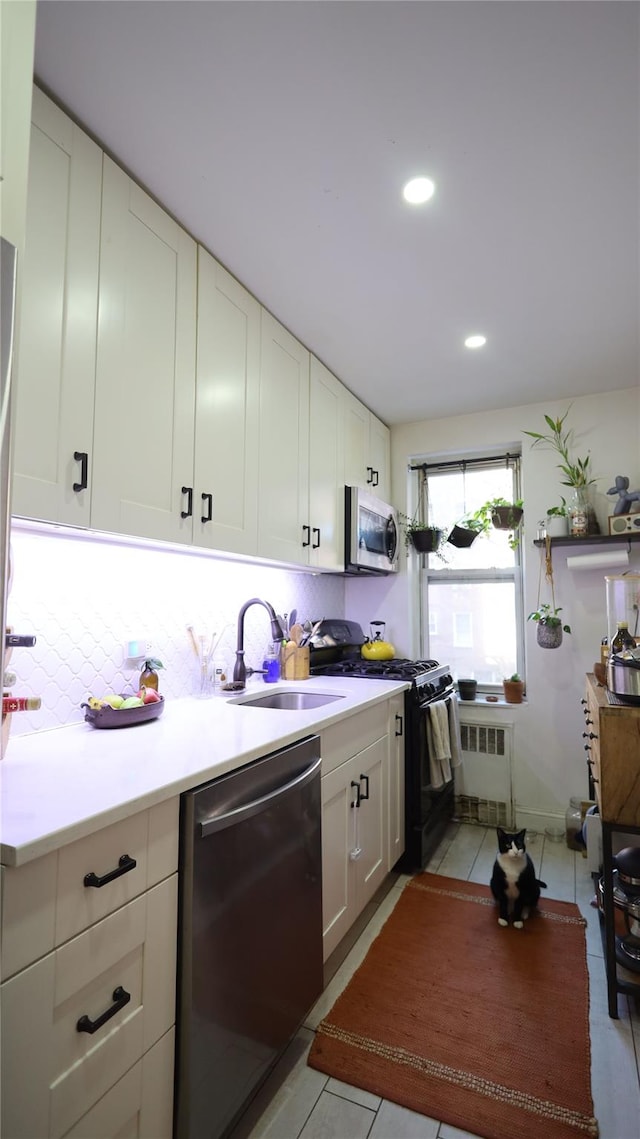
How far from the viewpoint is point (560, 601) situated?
3.30 meters

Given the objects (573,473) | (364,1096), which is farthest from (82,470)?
(573,473)

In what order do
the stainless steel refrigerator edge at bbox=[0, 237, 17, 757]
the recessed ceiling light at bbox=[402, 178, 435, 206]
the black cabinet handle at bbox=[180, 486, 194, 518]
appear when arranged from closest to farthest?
the stainless steel refrigerator edge at bbox=[0, 237, 17, 757]
the recessed ceiling light at bbox=[402, 178, 435, 206]
the black cabinet handle at bbox=[180, 486, 194, 518]

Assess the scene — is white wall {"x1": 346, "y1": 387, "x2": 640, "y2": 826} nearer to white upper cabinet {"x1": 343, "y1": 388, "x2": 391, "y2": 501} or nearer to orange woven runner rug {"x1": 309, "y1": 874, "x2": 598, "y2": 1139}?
white upper cabinet {"x1": 343, "y1": 388, "x2": 391, "y2": 501}

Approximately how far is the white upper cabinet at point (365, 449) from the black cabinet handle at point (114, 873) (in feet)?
7.70

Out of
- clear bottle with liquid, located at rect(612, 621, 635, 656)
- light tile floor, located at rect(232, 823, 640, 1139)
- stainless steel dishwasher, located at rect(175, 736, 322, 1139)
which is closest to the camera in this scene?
stainless steel dishwasher, located at rect(175, 736, 322, 1139)

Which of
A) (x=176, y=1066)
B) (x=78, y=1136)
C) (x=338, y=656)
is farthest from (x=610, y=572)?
(x=78, y=1136)

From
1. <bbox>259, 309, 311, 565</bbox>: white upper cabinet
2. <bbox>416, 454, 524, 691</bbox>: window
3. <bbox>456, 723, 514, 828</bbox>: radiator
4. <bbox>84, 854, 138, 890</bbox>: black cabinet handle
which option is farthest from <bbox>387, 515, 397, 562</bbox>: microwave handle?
<bbox>84, 854, 138, 890</bbox>: black cabinet handle

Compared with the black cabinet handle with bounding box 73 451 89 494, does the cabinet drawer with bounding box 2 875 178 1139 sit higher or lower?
lower

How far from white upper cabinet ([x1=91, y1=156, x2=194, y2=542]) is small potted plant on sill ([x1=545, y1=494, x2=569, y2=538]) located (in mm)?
2311

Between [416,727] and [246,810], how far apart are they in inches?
59.6

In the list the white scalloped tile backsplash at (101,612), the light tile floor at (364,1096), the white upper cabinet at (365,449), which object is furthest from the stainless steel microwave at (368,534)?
the light tile floor at (364,1096)

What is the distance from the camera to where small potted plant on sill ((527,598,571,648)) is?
3186 millimetres

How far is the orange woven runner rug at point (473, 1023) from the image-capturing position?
144 cm

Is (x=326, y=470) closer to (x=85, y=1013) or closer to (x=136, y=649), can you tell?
(x=136, y=649)
